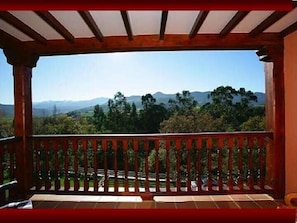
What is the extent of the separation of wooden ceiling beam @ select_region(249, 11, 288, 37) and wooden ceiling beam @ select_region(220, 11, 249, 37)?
303 millimetres

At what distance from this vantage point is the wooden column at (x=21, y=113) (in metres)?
4.13

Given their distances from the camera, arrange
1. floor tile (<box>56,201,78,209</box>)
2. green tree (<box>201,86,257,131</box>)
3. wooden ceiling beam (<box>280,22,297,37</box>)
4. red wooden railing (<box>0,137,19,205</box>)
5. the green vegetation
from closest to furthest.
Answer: wooden ceiling beam (<box>280,22,297,37</box>)
floor tile (<box>56,201,78,209</box>)
red wooden railing (<box>0,137,19,205</box>)
the green vegetation
green tree (<box>201,86,257,131</box>)

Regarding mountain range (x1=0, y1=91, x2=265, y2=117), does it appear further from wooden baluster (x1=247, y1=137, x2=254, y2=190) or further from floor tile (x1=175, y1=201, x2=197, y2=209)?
floor tile (x1=175, y1=201, x2=197, y2=209)

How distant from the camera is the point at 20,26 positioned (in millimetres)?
3250

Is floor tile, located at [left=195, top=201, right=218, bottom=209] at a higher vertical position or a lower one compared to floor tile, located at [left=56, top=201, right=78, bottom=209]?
higher

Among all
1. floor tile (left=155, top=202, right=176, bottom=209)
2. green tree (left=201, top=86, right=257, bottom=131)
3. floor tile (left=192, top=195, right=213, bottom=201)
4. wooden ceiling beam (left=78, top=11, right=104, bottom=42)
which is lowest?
floor tile (left=155, top=202, right=176, bottom=209)

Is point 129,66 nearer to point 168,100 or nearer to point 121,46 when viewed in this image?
point 168,100

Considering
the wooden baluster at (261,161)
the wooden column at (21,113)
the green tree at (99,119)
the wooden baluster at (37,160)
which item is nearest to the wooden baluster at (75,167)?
the wooden baluster at (37,160)

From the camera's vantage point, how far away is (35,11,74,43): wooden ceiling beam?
2.86m

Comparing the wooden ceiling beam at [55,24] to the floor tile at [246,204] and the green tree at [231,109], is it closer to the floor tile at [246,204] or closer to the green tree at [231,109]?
the floor tile at [246,204]

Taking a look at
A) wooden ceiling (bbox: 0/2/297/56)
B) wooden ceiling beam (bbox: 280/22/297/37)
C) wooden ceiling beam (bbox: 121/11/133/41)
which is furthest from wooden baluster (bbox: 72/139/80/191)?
wooden ceiling beam (bbox: 280/22/297/37)

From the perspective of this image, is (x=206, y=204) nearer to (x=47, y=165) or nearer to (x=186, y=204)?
(x=186, y=204)

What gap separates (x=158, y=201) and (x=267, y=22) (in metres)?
2.53

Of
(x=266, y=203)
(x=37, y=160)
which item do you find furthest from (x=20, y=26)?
(x=266, y=203)
